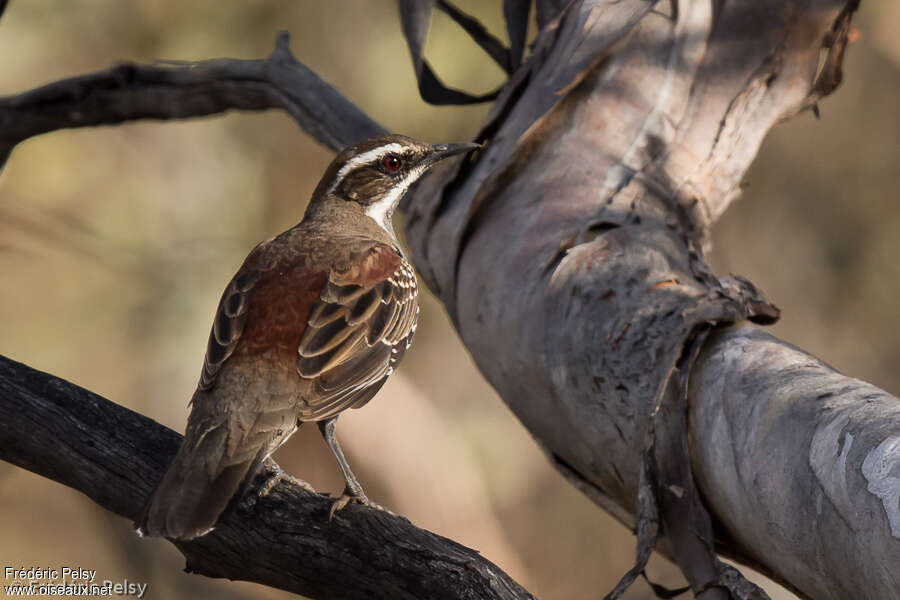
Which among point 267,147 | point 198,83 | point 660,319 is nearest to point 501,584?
point 660,319

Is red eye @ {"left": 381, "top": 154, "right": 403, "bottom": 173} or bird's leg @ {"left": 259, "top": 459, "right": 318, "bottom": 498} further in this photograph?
red eye @ {"left": 381, "top": 154, "right": 403, "bottom": 173}

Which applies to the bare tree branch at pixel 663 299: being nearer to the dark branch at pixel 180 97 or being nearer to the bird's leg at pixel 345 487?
the bird's leg at pixel 345 487

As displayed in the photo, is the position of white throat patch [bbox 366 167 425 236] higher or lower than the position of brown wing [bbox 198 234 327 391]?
higher

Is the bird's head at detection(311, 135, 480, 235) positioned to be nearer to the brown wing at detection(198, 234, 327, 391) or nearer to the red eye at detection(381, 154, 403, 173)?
the red eye at detection(381, 154, 403, 173)

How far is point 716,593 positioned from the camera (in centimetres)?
327

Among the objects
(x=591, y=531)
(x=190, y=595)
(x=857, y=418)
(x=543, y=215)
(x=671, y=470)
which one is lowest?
(x=190, y=595)

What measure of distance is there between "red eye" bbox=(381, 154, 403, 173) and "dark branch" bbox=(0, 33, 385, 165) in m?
1.15

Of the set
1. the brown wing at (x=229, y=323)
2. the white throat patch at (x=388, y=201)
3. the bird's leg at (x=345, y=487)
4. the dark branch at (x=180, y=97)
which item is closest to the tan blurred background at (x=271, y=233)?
the dark branch at (x=180, y=97)

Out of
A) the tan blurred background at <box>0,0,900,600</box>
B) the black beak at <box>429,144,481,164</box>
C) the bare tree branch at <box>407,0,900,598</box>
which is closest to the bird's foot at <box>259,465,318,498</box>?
the bare tree branch at <box>407,0,900,598</box>

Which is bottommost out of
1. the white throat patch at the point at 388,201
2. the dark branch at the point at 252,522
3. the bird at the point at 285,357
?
the dark branch at the point at 252,522

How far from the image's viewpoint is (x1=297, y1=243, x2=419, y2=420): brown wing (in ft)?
11.7

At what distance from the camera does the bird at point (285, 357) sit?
3.09m

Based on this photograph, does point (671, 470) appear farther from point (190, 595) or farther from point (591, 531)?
point (591, 531)

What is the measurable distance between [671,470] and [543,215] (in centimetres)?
135
